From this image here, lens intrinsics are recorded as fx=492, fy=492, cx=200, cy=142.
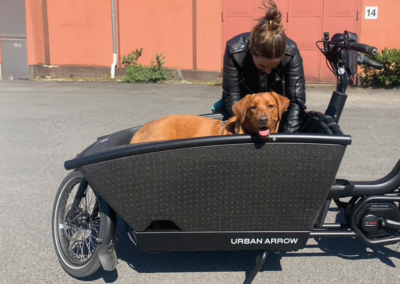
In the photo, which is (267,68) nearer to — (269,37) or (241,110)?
(269,37)

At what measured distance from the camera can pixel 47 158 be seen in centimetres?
650

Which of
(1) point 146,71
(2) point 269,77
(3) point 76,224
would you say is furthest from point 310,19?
(3) point 76,224

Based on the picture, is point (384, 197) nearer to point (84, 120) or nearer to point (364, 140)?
point (364, 140)

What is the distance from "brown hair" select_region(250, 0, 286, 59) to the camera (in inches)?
137

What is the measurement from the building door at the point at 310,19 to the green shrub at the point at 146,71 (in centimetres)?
271

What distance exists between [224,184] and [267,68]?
1.29 m

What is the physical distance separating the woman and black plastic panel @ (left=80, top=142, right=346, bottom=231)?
91cm

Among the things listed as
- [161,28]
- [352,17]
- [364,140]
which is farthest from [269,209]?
[161,28]

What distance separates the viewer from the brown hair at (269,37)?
3.47 m

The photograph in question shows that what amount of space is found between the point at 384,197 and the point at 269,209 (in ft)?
2.91

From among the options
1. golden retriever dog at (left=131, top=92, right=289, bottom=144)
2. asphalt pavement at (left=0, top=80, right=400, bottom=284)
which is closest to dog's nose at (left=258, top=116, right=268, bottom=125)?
golden retriever dog at (left=131, top=92, right=289, bottom=144)

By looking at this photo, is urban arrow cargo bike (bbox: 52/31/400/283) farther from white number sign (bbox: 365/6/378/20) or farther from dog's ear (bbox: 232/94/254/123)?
white number sign (bbox: 365/6/378/20)

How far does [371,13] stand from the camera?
14.8 meters

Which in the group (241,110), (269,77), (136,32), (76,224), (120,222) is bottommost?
(120,222)
